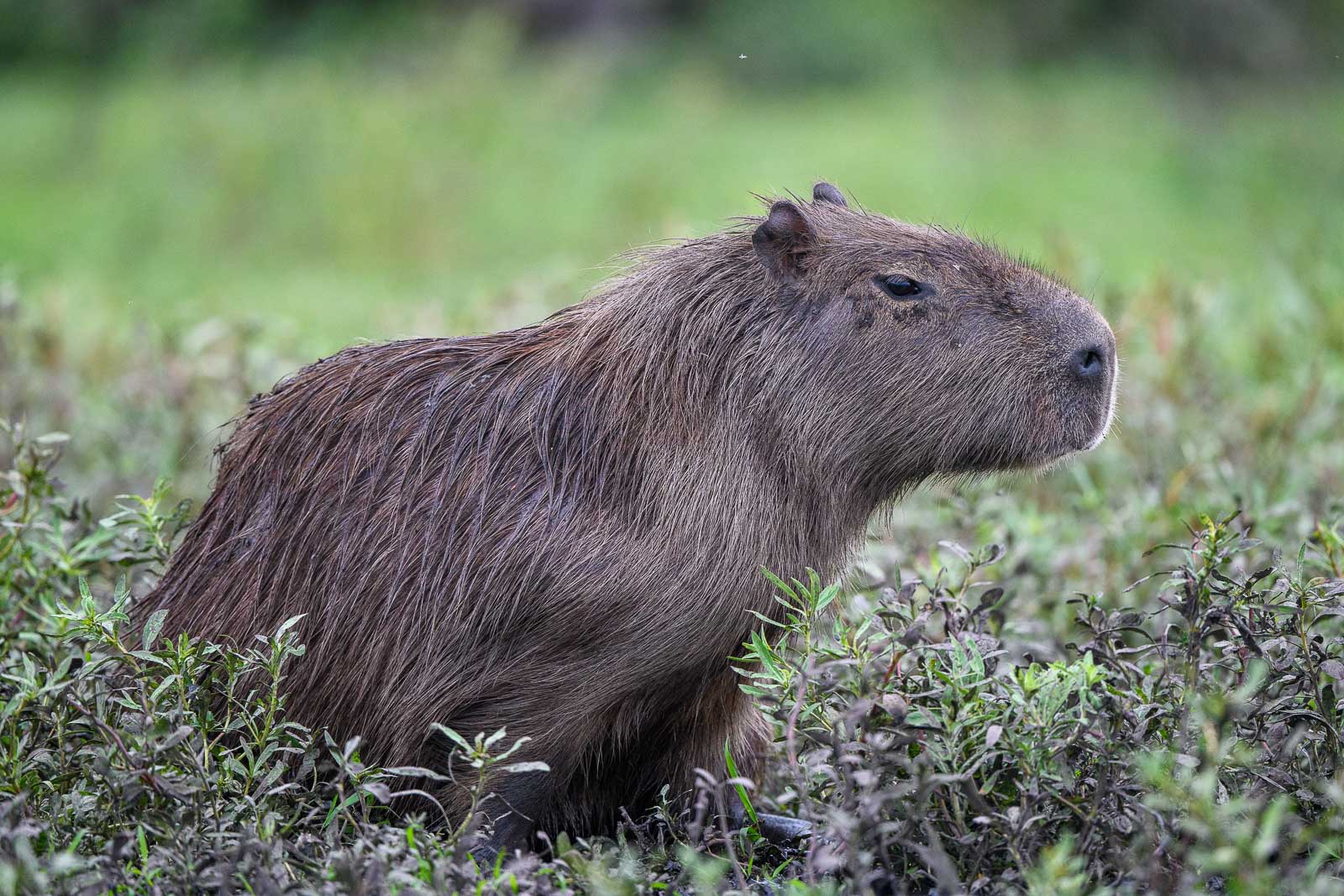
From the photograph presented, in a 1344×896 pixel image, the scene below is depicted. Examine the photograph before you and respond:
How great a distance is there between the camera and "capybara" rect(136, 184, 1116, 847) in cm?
268

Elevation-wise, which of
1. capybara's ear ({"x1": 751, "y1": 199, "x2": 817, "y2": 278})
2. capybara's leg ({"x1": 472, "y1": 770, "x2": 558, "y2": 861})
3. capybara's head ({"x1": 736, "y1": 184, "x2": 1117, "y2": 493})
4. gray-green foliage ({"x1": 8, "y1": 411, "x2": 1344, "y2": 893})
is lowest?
capybara's leg ({"x1": 472, "y1": 770, "x2": 558, "y2": 861})

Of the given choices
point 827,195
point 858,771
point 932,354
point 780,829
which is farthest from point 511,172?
point 858,771

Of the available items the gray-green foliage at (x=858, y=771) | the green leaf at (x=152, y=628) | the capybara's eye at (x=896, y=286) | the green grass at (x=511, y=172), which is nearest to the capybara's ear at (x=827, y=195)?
the capybara's eye at (x=896, y=286)

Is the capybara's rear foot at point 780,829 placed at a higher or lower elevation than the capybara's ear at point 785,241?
Answer: lower

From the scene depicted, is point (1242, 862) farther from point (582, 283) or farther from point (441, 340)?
point (582, 283)

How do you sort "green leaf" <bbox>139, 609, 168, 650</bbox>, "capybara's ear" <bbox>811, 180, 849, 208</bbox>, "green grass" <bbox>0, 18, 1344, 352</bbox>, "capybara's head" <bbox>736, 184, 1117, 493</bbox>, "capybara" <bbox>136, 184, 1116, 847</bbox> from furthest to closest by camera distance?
1. "green grass" <bbox>0, 18, 1344, 352</bbox>
2. "capybara's ear" <bbox>811, 180, 849, 208</bbox>
3. "capybara's head" <bbox>736, 184, 1117, 493</bbox>
4. "capybara" <bbox>136, 184, 1116, 847</bbox>
5. "green leaf" <bbox>139, 609, 168, 650</bbox>

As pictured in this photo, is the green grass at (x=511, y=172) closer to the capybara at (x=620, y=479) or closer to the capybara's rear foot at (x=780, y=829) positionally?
the capybara at (x=620, y=479)

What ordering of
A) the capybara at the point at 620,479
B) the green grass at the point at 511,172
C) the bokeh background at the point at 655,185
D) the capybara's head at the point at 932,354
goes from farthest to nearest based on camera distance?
1. the green grass at the point at 511,172
2. the bokeh background at the point at 655,185
3. the capybara's head at the point at 932,354
4. the capybara at the point at 620,479

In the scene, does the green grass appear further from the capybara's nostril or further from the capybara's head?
the capybara's nostril

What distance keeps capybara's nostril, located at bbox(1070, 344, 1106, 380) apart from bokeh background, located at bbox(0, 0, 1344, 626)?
591 mm

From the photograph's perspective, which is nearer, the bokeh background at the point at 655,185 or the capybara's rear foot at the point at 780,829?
the capybara's rear foot at the point at 780,829

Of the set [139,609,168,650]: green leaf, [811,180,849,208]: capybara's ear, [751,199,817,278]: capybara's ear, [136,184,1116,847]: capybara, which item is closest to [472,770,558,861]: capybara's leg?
[136,184,1116,847]: capybara

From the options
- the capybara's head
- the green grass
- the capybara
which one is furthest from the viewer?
the green grass

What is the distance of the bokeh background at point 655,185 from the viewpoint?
5.12 meters
